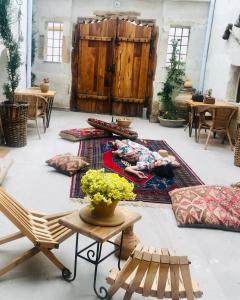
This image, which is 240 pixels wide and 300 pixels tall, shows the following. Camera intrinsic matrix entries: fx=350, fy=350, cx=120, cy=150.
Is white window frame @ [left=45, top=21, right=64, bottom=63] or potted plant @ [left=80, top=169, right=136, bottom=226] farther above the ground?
white window frame @ [left=45, top=21, right=64, bottom=63]

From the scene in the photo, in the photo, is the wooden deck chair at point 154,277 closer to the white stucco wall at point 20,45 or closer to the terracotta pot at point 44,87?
the white stucco wall at point 20,45

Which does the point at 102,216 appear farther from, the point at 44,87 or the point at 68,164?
the point at 44,87

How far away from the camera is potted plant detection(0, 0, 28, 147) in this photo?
5.10 metres

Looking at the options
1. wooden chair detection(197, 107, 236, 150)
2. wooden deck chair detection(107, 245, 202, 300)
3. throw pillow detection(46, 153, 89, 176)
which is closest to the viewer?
wooden deck chair detection(107, 245, 202, 300)

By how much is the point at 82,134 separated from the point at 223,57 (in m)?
3.60

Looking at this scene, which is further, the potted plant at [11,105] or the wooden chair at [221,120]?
the wooden chair at [221,120]

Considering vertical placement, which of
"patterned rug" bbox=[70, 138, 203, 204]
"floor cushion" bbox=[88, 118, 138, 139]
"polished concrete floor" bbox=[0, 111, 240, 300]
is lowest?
"polished concrete floor" bbox=[0, 111, 240, 300]

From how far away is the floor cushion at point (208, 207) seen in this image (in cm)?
321

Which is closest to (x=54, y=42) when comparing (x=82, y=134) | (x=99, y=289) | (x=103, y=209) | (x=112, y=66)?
(x=112, y=66)

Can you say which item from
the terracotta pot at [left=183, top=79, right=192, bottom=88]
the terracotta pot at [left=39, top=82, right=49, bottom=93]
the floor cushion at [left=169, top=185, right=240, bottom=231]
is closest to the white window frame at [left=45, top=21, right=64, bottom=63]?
the terracotta pot at [left=39, top=82, right=49, bottom=93]

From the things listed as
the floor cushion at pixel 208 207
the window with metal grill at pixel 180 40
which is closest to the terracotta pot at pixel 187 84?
the window with metal grill at pixel 180 40

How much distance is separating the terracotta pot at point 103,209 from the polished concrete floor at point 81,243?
501mm

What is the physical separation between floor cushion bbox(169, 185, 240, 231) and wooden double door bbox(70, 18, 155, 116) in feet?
17.9

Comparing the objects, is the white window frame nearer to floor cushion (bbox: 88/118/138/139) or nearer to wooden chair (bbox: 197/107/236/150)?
floor cushion (bbox: 88/118/138/139)
